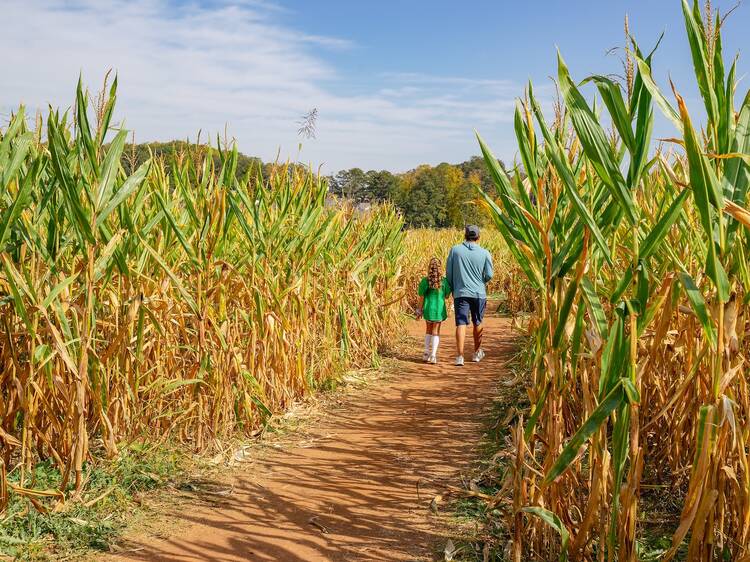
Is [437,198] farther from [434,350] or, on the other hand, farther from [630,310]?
[630,310]

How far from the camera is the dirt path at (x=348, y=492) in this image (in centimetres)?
333

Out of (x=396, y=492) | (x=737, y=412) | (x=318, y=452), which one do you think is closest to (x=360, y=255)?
(x=318, y=452)

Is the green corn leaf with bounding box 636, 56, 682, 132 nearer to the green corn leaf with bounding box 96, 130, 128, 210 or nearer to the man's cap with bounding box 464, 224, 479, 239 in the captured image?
the green corn leaf with bounding box 96, 130, 128, 210

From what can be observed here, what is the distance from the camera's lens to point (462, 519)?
359cm

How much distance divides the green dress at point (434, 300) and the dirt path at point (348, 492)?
1833 millimetres

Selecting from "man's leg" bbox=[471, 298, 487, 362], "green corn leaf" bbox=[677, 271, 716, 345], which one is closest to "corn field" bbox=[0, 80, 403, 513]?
"man's leg" bbox=[471, 298, 487, 362]

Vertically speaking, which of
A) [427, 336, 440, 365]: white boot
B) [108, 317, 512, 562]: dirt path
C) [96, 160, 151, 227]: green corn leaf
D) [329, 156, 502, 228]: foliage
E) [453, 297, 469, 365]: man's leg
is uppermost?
[329, 156, 502, 228]: foliage

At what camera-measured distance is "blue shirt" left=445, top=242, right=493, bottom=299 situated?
7.89 metres

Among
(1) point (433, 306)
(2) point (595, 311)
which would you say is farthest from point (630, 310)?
(1) point (433, 306)

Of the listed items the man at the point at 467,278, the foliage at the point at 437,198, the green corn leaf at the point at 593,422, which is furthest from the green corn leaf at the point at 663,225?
the foliage at the point at 437,198

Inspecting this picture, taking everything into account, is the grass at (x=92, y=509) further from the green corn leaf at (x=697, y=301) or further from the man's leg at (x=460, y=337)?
the man's leg at (x=460, y=337)

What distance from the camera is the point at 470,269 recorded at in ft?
26.1

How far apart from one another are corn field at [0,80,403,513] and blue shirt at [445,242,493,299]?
1924 millimetres

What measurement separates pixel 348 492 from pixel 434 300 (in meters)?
4.49
